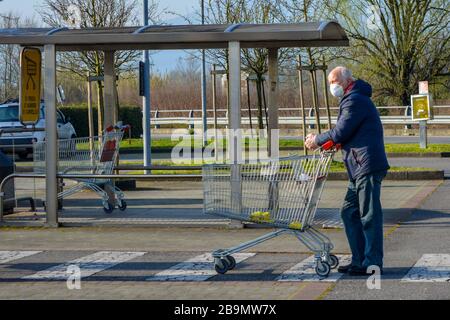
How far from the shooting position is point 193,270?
10.2 m

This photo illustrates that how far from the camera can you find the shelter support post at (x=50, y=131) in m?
13.7

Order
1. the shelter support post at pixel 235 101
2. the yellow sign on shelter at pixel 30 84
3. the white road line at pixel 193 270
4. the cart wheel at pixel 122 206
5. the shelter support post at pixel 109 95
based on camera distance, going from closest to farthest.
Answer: the white road line at pixel 193 270
the shelter support post at pixel 235 101
the yellow sign on shelter at pixel 30 84
the cart wheel at pixel 122 206
the shelter support post at pixel 109 95

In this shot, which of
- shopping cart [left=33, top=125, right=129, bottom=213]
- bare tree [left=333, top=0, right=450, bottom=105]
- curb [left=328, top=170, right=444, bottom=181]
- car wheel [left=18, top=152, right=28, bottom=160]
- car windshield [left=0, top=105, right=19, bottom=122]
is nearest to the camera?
shopping cart [left=33, top=125, right=129, bottom=213]

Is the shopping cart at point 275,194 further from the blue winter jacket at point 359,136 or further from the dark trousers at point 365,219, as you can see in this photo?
the dark trousers at point 365,219

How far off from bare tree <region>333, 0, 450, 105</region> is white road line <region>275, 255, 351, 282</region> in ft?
101

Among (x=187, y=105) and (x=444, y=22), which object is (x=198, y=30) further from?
(x=187, y=105)

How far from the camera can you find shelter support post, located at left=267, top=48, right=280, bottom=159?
1460cm

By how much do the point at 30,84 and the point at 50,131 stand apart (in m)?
1.10

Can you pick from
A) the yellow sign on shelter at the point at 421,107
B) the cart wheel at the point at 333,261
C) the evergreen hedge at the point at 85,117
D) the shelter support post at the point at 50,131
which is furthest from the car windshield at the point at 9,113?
the cart wheel at the point at 333,261

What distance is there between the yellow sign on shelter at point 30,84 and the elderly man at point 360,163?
5871 mm

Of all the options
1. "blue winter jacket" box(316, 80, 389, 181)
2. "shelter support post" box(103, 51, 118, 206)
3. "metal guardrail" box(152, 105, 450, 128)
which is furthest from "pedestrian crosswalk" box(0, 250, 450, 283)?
"metal guardrail" box(152, 105, 450, 128)

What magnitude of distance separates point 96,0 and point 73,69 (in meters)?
2.51

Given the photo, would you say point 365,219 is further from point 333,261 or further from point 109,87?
point 109,87

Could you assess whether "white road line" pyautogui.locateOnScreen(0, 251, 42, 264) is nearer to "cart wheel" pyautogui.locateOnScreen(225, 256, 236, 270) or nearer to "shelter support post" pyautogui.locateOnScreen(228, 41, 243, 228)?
"cart wheel" pyautogui.locateOnScreen(225, 256, 236, 270)
